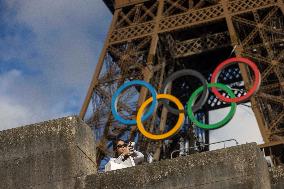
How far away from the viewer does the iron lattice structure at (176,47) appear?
91.3ft

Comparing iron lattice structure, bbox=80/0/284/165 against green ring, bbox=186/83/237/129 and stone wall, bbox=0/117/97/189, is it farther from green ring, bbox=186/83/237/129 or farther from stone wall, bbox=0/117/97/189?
stone wall, bbox=0/117/97/189

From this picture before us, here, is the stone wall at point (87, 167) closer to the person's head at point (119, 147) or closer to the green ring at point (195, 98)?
the person's head at point (119, 147)

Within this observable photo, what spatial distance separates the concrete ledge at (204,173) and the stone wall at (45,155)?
39cm

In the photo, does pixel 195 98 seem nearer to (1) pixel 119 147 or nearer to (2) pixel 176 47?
(1) pixel 119 147

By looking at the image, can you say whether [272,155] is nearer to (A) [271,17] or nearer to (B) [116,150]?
(A) [271,17]

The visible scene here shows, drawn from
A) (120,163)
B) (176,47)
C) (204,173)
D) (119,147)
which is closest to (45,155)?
(120,163)

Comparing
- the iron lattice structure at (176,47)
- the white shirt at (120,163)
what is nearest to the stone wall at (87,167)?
the white shirt at (120,163)

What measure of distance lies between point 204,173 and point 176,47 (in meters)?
25.6

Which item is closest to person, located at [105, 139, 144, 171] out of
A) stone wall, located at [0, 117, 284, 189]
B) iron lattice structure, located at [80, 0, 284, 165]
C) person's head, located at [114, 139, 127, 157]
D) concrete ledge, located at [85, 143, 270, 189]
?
person's head, located at [114, 139, 127, 157]

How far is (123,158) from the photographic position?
964 centimetres

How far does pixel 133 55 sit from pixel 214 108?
9243 mm

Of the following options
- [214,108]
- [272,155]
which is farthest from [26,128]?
[214,108]

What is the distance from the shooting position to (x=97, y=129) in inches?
1112

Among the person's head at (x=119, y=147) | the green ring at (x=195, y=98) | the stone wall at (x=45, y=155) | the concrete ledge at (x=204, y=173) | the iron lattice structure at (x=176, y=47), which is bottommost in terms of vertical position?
the concrete ledge at (x=204, y=173)
